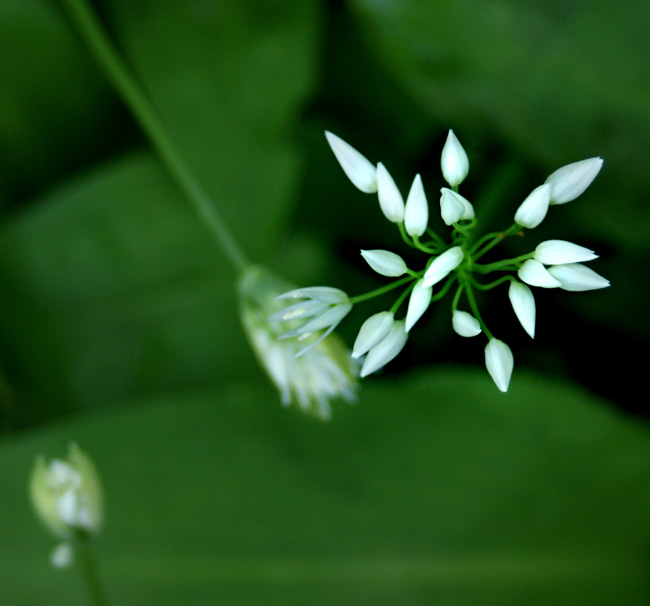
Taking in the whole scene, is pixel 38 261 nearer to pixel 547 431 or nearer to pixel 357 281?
pixel 357 281

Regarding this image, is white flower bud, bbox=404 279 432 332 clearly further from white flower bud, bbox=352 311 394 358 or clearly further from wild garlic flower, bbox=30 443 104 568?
wild garlic flower, bbox=30 443 104 568

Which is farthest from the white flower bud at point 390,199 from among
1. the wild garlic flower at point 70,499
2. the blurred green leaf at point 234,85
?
the blurred green leaf at point 234,85

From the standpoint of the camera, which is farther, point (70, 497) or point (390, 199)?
point (70, 497)

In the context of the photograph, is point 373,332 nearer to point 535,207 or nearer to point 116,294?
point 535,207

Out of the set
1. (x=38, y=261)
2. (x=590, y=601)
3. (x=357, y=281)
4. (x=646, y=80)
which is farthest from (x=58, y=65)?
(x=590, y=601)

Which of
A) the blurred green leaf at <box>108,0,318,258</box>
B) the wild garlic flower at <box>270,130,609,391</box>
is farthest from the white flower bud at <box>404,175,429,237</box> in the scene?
the blurred green leaf at <box>108,0,318,258</box>

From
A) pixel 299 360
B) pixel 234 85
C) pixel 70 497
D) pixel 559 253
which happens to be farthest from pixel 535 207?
pixel 234 85
